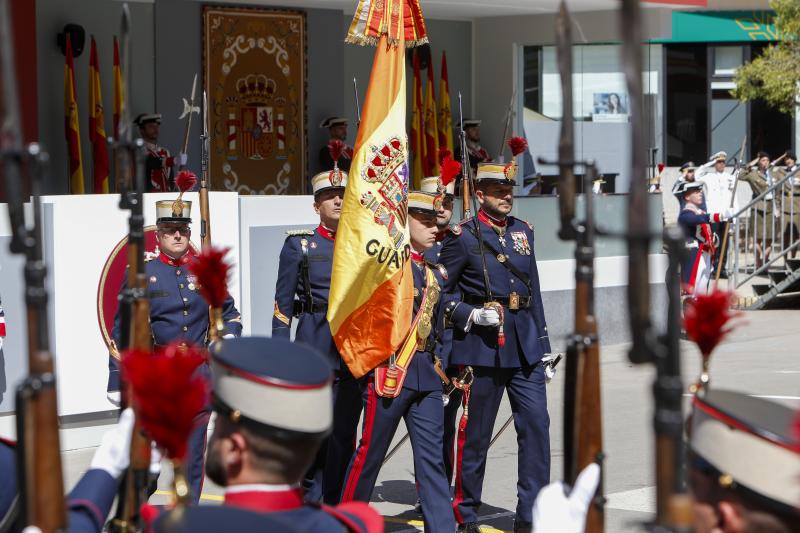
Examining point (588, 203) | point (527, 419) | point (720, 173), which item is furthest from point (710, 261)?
point (588, 203)

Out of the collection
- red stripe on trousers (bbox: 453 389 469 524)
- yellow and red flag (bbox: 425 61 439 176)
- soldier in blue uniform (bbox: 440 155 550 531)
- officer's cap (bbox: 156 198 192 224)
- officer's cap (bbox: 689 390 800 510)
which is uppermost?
yellow and red flag (bbox: 425 61 439 176)

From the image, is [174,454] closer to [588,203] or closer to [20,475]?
[20,475]

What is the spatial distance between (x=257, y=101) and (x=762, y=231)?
6701 millimetres

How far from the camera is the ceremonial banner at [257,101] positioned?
14664 millimetres

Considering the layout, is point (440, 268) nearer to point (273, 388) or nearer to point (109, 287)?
point (109, 287)

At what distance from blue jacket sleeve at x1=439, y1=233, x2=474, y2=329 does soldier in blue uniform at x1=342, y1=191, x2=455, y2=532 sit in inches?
14.4

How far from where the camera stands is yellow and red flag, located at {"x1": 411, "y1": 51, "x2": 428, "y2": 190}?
15.8m

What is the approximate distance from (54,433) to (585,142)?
14.0 metres

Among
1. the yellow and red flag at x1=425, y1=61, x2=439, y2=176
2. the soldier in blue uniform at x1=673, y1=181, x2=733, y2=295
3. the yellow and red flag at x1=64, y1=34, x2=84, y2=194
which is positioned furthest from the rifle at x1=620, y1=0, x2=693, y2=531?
the yellow and red flag at x1=425, y1=61, x2=439, y2=176

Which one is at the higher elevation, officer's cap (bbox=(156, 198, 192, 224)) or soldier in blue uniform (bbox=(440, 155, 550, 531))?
officer's cap (bbox=(156, 198, 192, 224))

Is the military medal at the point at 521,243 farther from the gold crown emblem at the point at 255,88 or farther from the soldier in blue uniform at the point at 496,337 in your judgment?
the gold crown emblem at the point at 255,88

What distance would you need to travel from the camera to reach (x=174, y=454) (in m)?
2.37

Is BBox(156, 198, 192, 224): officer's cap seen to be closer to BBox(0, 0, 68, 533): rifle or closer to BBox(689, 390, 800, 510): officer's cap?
BBox(0, 0, 68, 533): rifle

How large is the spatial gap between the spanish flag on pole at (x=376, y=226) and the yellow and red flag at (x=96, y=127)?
7775 mm
